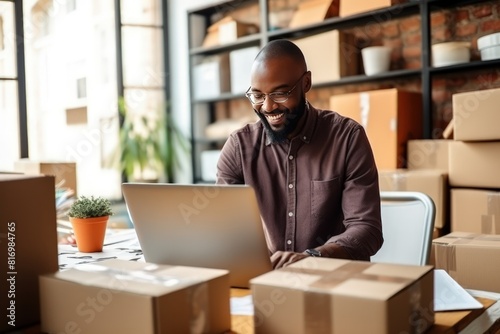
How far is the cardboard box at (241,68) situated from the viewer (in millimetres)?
3723

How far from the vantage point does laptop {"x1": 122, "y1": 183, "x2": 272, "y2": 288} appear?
96cm

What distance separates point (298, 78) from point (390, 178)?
1.19 m

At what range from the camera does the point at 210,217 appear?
986 mm

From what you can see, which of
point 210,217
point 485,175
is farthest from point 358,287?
point 485,175

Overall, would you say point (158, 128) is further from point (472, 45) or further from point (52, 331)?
point (52, 331)

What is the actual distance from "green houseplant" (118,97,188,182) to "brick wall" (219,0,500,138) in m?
1.54

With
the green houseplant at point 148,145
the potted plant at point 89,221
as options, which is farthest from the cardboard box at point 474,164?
the green houseplant at point 148,145

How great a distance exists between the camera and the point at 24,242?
920mm

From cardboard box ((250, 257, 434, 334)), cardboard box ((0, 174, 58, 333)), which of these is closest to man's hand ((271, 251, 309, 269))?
cardboard box ((250, 257, 434, 334))

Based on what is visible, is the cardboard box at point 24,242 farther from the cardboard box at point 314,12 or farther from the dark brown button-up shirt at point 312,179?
the cardboard box at point 314,12

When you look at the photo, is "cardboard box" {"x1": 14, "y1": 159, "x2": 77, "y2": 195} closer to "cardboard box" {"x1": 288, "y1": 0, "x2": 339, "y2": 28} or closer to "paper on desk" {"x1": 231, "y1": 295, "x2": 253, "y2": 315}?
"cardboard box" {"x1": 288, "y1": 0, "x2": 339, "y2": 28}

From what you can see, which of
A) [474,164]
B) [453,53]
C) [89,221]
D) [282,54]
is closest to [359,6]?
[453,53]

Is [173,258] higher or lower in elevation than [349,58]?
lower

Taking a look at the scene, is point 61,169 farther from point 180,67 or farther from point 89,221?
point 180,67
